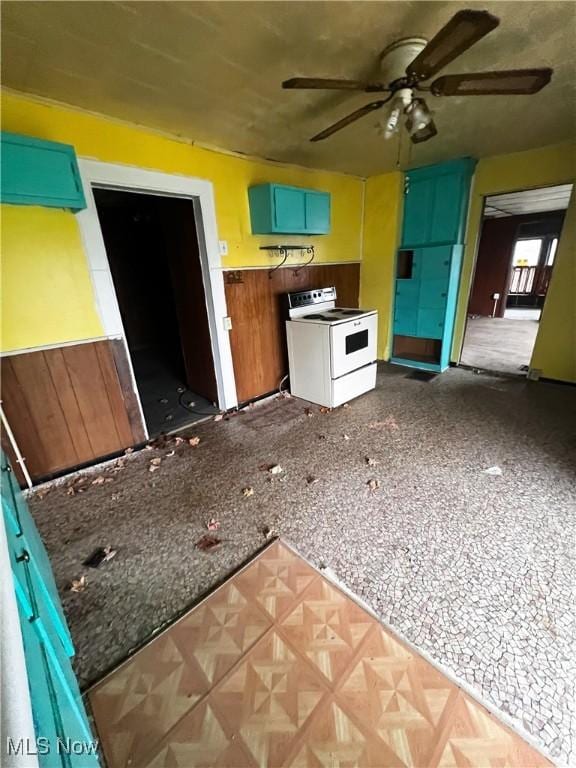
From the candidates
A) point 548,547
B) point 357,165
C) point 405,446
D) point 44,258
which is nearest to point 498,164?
point 357,165

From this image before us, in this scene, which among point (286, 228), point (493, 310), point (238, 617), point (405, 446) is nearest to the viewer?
point (238, 617)

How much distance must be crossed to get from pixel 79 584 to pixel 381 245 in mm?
4633

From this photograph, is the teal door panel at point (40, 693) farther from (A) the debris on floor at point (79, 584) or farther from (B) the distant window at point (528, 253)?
(B) the distant window at point (528, 253)

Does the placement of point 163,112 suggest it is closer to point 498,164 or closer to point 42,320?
point 42,320

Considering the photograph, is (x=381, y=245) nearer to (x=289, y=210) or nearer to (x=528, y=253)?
(x=289, y=210)

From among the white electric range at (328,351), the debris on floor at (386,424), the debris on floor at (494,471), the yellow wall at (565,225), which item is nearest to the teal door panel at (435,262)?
the yellow wall at (565,225)

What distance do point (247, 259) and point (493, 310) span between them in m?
7.54

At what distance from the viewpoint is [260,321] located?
345 centimetres

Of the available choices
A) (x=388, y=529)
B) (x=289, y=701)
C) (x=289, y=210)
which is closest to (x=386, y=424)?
(x=388, y=529)

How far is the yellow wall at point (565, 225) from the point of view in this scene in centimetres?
314

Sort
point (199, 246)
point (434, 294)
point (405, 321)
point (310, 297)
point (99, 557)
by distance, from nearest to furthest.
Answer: point (99, 557) → point (199, 246) → point (310, 297) → point (434, 294) → point (405, 321)

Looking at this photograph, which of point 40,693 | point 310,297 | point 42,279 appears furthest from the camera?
point 310,297

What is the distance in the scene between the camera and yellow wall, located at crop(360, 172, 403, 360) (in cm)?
404

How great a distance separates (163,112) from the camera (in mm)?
2111
